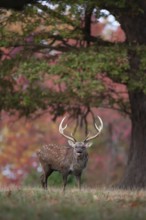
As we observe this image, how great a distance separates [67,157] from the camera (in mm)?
17484

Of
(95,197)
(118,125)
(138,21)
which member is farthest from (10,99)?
(118,125)

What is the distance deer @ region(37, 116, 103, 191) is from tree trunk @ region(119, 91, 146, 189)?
3.86 m

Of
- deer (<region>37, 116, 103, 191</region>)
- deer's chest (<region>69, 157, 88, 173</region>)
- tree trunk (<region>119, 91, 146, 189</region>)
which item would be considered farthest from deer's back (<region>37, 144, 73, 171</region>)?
tree trunk (<region>119, 91, 146, 189</region>)

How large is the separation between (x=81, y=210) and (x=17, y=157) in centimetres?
3191

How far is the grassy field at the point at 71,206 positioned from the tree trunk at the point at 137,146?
691 cm

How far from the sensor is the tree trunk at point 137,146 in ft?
70.2

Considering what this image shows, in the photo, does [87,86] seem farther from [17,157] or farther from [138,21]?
[17,157]

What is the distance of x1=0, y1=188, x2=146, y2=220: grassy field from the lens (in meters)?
Answer: 10.5

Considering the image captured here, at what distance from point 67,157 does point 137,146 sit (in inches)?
190

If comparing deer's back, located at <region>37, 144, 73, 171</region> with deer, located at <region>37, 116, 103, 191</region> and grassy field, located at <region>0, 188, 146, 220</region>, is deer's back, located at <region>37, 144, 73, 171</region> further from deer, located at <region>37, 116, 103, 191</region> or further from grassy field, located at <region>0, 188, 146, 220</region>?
grassy field, located at <region>0, 188, 146, 220</region>

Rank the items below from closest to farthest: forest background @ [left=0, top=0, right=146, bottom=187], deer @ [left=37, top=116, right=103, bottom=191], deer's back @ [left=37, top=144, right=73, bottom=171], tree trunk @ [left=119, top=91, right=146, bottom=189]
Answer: deer @ [left=37, top=116, right=103, bottom=191] → deer's back @ [left=37, top=144, right=73, bottom=171] → forest background @ [left=0, top=0, right=146, bottom=187] → tree trunk @ [left=119, top=91, right=146, bottom=189]

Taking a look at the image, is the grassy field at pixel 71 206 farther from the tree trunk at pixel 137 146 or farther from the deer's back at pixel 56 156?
the tree trunk at pixel 137 146

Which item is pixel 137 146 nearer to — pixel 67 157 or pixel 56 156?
pixel 56 156

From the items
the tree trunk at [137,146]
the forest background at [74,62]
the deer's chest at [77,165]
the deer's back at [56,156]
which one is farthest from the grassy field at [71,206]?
the tree trunk at [137,146]
